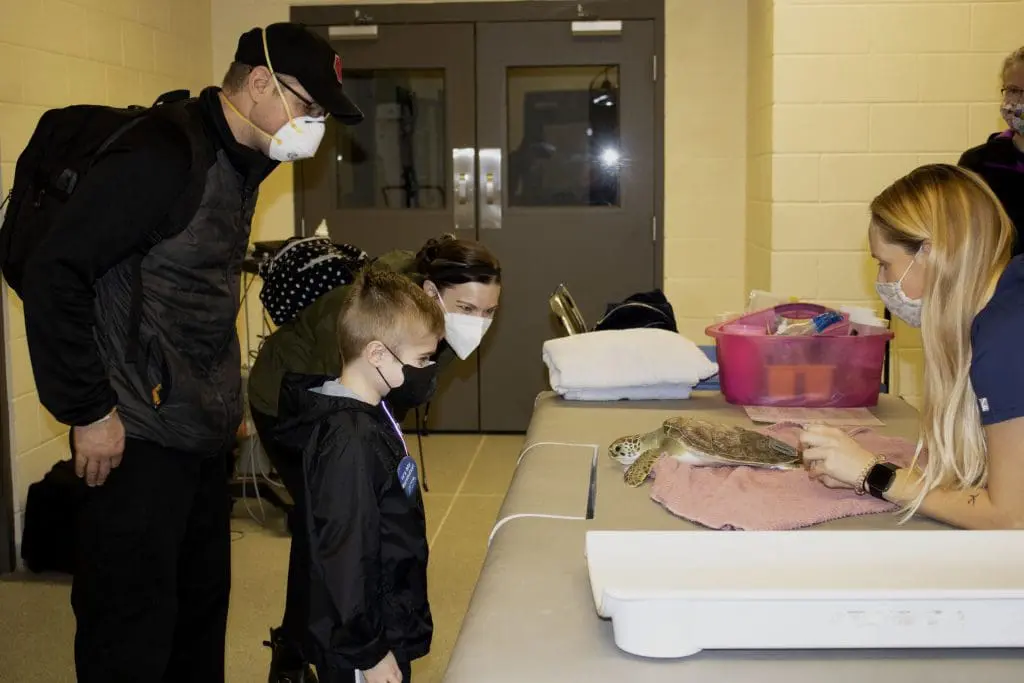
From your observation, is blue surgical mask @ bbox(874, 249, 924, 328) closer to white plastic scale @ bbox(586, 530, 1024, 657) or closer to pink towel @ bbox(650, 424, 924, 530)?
pink towel @ bbox(650, 424, 924, 530)

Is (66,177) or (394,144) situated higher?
(394,144)

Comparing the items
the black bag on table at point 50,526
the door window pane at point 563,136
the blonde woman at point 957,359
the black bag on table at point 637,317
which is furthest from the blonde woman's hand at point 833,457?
the door window pane at point 563,136

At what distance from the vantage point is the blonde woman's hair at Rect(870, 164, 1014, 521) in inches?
68.4

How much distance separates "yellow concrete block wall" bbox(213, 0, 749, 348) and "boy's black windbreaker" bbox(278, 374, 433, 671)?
136 inches

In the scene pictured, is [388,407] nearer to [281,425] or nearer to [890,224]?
[281,425]

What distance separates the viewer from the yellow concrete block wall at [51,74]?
3.53 m

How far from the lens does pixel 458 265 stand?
2389 mm

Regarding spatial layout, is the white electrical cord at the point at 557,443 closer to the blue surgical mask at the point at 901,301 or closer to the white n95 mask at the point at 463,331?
the white n95 mask at the point at 463,331

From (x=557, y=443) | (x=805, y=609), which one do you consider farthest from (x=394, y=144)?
(x=805, y=609)

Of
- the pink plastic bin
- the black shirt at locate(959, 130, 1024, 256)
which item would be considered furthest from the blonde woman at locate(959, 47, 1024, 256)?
the pink plastic bin

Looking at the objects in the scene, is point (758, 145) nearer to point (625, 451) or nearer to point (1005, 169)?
point (1005, 169)

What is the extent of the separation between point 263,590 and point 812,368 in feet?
5.94

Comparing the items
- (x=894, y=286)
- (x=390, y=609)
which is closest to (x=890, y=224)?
(x=894, y=286)

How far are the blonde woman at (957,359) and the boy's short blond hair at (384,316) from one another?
0.68 m
